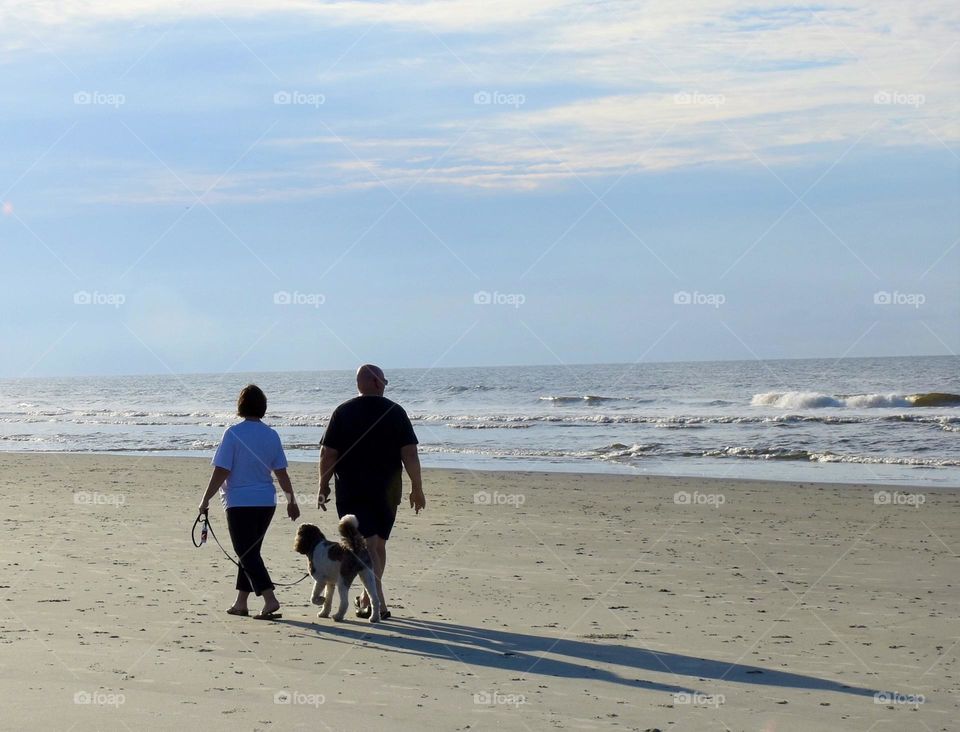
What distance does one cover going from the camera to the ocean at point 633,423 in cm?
2314

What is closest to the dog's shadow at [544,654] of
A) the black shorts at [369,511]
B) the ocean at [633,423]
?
the black shorts at [369,511]

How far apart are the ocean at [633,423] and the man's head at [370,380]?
1370 centimetres

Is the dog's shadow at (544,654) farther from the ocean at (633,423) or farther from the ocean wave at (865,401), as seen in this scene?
the ocean wave at (865,401)

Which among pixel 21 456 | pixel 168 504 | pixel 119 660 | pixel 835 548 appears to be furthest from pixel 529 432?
pixel 119 660

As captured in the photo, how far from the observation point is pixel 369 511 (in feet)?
23.6

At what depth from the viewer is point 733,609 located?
7.74 m

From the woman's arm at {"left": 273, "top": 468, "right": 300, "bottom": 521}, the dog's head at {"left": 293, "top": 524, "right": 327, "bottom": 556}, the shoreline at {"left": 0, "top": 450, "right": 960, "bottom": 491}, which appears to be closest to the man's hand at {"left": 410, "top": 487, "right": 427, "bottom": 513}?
the dog's head at {"left": 293, "top": 524, "right": 327, "bottom": 556}

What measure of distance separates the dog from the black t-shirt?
261 millimetres

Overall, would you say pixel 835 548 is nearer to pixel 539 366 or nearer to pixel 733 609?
pixel 733 609

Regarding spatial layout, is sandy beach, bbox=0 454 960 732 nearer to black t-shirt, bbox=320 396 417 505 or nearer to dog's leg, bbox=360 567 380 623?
dog's leg, bbox=360 567 380 623

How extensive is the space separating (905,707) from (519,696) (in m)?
1.93

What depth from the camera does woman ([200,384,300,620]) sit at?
23.4 feet

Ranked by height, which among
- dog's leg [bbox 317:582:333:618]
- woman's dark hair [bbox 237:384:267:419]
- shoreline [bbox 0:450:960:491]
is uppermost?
woman's dark hair [bbox 237:384:267:419]

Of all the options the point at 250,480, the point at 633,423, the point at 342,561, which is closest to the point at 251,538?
the point at 250,480
